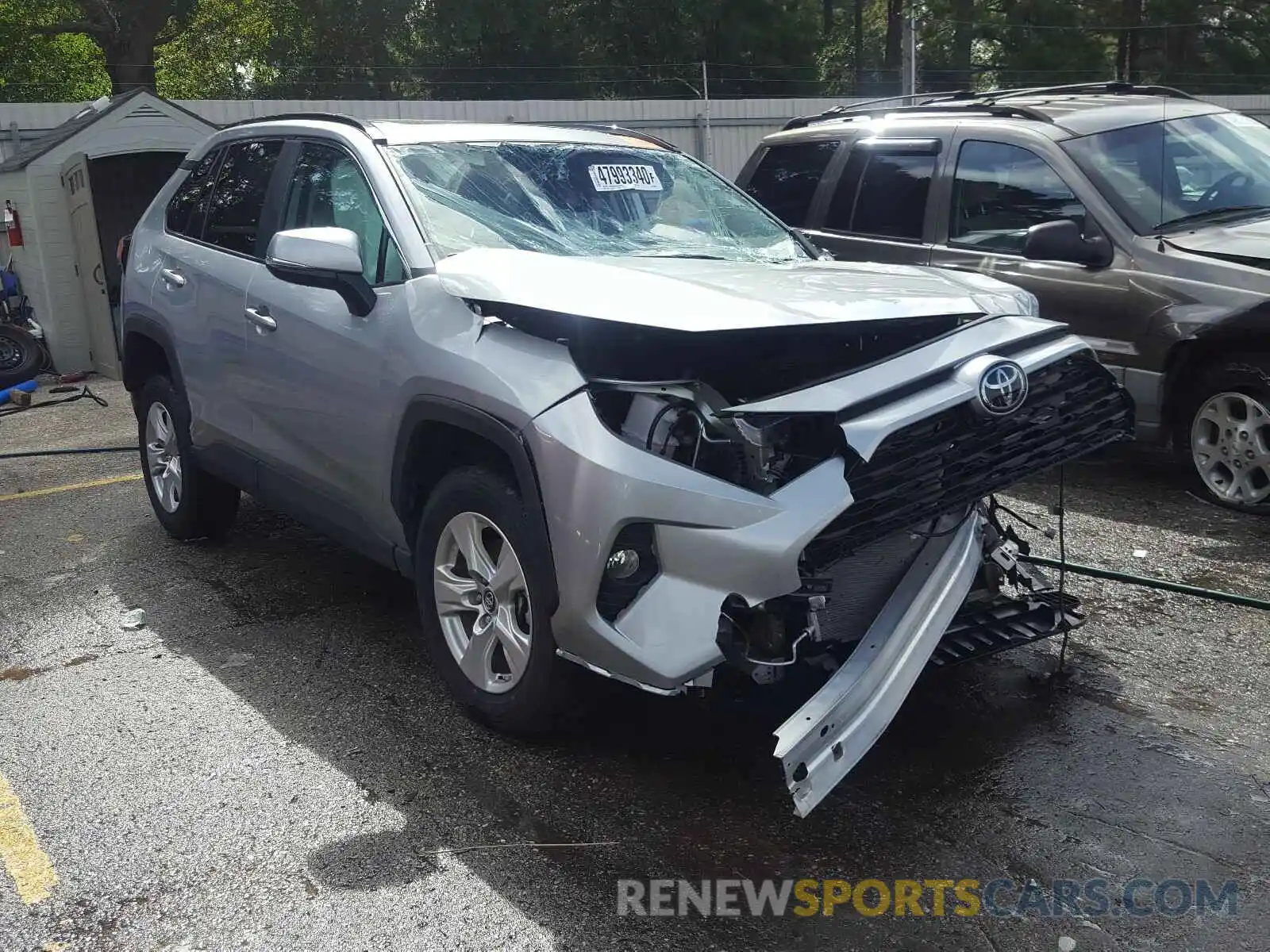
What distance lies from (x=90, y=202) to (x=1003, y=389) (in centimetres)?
1071

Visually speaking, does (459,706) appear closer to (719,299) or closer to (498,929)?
(498,929)

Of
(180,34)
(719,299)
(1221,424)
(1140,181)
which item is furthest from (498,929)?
(180,34)

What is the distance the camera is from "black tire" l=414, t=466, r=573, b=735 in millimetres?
3592

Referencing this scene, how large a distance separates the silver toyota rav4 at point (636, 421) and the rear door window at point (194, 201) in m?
0.85

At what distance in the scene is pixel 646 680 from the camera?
3342 mm

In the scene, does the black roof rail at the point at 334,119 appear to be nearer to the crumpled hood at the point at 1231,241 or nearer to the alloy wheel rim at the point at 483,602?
the alloy wheel rim at the point at 483,602

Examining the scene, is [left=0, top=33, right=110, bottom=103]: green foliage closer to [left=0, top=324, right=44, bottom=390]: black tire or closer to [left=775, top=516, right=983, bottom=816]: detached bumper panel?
[left=0, top=324, right=44, bottom=390]: black tire

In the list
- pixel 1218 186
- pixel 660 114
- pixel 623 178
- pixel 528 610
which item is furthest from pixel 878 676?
pixel 660 114

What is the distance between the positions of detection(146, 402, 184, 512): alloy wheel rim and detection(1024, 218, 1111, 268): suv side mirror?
4.32 m

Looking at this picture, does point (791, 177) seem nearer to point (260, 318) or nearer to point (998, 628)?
point (260, 318)

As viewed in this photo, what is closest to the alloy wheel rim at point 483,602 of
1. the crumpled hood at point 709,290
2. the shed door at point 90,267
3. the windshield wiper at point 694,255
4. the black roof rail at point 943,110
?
the crumpled hood at point 709,290

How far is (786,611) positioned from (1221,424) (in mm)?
3777

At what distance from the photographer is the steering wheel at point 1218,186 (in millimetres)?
6672

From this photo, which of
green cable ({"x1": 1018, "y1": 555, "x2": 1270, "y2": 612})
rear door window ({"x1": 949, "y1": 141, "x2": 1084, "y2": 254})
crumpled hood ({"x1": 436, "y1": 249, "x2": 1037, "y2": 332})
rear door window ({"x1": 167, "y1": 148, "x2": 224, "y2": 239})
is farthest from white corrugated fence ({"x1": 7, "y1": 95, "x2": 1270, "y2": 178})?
crumpled hood ({"x1": 436, "y1": 249, "x2": 1037, "y2": 332})
